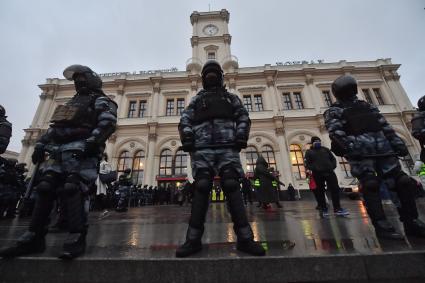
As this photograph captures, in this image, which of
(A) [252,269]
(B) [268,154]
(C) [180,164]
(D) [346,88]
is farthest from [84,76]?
(B) [268,154]

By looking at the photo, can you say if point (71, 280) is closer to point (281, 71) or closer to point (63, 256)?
point (63, 256)

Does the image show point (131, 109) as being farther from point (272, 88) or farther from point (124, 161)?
point (272, 88)

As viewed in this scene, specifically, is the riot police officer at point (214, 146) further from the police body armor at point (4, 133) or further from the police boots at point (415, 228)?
the police body armor at point (4, 133)

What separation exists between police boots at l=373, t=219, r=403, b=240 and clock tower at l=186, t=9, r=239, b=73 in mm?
20320

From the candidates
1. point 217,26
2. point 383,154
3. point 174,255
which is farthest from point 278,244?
point 217,26

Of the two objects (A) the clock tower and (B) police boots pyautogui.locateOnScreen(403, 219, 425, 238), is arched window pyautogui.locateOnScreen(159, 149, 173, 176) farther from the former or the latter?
(B) police boots pyautogui.locateOnScreen(403, 219, 425, 238)

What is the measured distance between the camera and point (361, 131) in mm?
2408

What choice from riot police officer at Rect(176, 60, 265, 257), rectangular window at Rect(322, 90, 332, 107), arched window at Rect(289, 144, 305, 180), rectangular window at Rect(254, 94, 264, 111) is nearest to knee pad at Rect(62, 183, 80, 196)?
riot police officer at Rect(176, 60, 265, 257)

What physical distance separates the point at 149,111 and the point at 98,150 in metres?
18.1

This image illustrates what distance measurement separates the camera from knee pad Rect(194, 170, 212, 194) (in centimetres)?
192

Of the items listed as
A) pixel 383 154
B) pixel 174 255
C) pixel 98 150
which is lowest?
pixel 174 255

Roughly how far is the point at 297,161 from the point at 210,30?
18966 mm

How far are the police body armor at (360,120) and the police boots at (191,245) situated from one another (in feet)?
7.14

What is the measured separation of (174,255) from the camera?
1.60m
